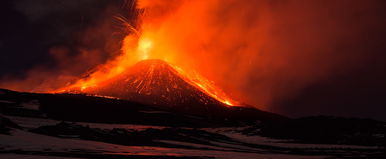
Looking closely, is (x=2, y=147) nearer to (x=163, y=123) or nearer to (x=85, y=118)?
(x=85, y=118)

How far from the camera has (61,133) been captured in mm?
95812

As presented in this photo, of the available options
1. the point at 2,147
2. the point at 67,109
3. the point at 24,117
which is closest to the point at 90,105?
the point at 67,109

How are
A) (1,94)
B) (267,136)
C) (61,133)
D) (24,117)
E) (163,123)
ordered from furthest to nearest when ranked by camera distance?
(1,94) < (163,123) < (267,136) < (24,117) < (61,133)

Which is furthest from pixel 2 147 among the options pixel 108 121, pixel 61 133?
pixel 108 121

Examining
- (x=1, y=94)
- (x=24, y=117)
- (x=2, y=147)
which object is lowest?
(x=2, y=147)

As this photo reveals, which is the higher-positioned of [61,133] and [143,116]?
[143,116]

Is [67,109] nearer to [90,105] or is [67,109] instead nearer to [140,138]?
[90,105]

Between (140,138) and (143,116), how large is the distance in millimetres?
84938

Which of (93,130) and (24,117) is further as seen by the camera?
(24,117)

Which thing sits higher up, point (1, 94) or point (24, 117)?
point (1, 94)

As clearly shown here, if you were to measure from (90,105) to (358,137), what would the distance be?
115 m

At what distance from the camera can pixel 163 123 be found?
176 m

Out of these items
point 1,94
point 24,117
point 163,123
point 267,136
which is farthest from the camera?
point 1,94

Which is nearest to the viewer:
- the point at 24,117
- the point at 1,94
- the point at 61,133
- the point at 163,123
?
the point at 61,133
